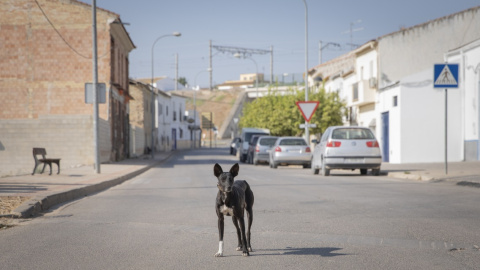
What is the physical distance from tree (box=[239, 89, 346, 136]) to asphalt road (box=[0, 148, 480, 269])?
107ft

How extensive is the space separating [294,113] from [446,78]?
30558mm

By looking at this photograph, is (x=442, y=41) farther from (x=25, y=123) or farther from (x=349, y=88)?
(x=25, y=123)

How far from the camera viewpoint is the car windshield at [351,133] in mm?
21344

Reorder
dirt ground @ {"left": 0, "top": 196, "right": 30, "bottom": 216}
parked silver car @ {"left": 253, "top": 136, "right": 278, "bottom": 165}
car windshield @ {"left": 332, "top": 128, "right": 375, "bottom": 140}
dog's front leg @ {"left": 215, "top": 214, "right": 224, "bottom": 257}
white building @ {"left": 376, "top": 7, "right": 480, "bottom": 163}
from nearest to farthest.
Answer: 1. dog's front leg @ {"left": 215, "top": 214, "right": 224, "bottom": 257}
2. dirt ground @ {"left": 0, "top": 196, "right": 30, "bottom": 216}
3. car windshield @ {"left": 332, "top": 128, "right": 375, "bottom": 140}
4. white building @ {"left": 376, "top": 7, "right": 480, "bottom": 163}
5. parked silver car @ {"left": 253, "top": 136, "right": 278, "bottom": 165}

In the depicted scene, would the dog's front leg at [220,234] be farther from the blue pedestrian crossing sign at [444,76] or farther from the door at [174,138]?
the door at [174,138]

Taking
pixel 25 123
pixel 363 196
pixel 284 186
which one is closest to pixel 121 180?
pixel 284 186

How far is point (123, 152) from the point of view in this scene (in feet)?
138

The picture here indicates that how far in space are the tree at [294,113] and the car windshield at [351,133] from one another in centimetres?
2322

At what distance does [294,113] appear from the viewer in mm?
47969

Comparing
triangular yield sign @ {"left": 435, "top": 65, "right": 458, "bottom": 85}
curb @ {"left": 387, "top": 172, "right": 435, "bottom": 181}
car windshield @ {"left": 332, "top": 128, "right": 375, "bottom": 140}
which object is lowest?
curb @ {"left": 387, "top": 172, "right": 435, "bottom": 181}

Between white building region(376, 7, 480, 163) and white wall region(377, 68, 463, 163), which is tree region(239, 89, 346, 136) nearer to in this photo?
white building region(376, 7, 480, 163)

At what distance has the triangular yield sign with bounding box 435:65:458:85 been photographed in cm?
1742

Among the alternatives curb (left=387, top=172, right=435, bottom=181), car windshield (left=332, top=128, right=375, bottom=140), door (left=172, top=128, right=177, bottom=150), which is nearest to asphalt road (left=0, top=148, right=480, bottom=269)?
curb (left=387, top=172, right=435, bottom=181)

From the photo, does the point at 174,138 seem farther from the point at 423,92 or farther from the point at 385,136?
the point at 423,92
